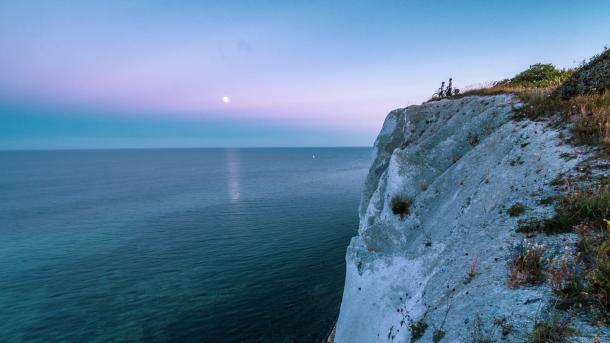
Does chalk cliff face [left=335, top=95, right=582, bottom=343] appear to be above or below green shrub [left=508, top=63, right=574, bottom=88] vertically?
below

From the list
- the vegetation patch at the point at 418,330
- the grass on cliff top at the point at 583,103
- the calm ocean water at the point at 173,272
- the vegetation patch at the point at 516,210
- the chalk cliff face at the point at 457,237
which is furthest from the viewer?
the calm ocean water at the point at 173,272

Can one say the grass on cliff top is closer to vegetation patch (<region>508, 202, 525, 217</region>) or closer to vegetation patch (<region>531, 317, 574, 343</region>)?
vegetation patch (<region>508, 202, 525, 217</region>)

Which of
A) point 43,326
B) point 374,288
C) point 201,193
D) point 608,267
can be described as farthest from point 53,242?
point 608,267

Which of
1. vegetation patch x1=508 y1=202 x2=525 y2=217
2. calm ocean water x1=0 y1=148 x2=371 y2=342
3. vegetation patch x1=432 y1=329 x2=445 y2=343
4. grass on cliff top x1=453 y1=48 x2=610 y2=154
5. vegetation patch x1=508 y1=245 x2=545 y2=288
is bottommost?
calm ocean water x1=0 y1=148 x2=371 y2=342

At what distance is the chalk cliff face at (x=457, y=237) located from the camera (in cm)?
711

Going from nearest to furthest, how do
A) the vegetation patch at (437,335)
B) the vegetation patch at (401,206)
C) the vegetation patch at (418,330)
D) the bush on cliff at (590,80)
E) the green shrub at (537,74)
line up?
the vegetation patch at (437,335), the vegetation patch at (418,330), the bush on cliff at (590,80), the vegetation patch at (401,206), the green shrub at (537,74)

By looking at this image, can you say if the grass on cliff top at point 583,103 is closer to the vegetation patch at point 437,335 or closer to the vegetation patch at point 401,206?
the vegetation patch at point 401,206

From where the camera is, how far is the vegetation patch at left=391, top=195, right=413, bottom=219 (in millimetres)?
15700

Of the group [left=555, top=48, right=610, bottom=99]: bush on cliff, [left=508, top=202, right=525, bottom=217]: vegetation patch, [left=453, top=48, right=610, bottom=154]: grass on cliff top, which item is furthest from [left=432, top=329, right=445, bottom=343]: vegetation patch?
[left=555, top=48, right=610, bottom=99]: bush on cliff

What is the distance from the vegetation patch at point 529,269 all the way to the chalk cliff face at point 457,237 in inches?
8.1

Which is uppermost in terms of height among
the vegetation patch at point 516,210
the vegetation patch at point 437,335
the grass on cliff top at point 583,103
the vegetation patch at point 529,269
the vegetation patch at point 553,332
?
the grass on cliff top at point 583,103

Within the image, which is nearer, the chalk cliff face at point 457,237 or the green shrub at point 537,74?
the chalk cliff face at point 457,237

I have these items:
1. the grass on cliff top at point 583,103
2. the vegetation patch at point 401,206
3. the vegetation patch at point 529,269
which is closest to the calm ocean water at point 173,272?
the vegetation patch at point 401,206

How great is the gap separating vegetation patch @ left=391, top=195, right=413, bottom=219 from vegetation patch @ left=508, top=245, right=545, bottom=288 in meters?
8.50
